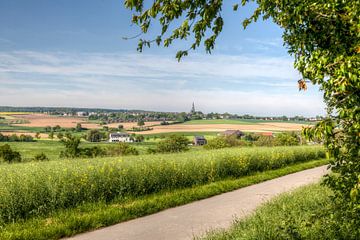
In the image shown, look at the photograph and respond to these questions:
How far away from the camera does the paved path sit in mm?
8492

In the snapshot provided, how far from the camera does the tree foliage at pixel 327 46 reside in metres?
3.43

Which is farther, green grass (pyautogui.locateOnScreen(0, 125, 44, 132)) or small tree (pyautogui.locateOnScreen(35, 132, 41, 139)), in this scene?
green grass (pyautogui.locateOnScreen(0, 125, 44, 132))

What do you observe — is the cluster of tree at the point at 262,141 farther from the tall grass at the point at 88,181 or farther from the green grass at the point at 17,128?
the green grass at the point at 17,128

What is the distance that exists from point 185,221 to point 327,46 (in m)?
6.98

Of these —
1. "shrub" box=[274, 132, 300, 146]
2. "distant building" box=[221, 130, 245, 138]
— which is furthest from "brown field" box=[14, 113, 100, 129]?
"shrub" box=[274, 132, 300, 146]

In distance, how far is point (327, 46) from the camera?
166 inches

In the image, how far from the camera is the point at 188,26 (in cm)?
512

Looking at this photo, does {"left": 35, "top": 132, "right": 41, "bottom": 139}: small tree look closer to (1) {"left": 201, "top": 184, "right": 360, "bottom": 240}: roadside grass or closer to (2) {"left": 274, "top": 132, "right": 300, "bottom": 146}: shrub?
(2) {"left": 274, "top": 132, "right": 300, "bottom": 146}: shrub

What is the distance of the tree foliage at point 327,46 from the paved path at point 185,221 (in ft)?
12.5

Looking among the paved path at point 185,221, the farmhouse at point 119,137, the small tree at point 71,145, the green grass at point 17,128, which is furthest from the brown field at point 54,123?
the paved path at point 185,221

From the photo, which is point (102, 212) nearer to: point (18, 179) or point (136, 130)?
point (18, 179)

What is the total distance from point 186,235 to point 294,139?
5977 cm

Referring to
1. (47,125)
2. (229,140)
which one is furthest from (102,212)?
(47,125)

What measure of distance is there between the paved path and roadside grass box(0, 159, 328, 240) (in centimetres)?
34
